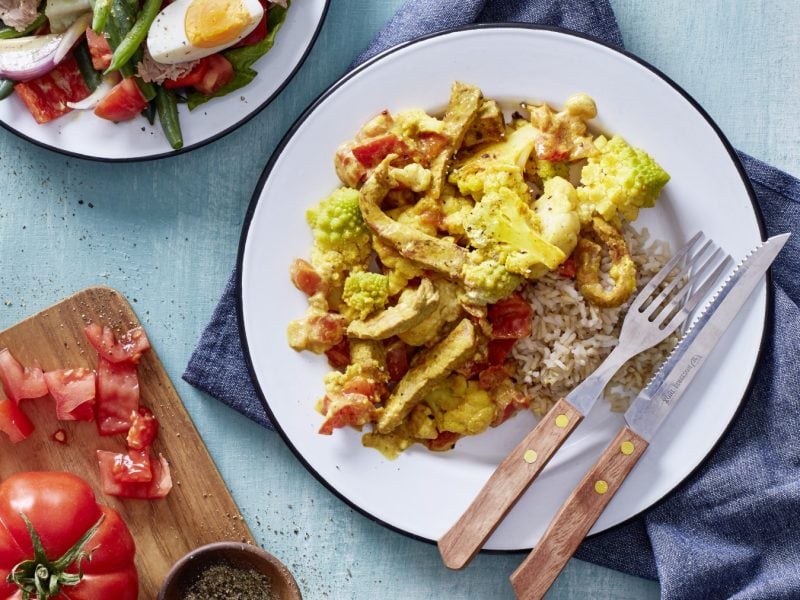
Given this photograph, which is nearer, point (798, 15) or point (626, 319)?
point (626, 319)

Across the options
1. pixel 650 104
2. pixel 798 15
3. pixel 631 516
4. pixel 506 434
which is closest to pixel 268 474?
pixel 506 434

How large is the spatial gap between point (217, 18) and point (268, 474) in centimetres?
164

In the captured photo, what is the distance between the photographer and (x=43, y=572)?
2.89 metres

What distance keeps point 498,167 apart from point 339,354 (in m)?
0.84

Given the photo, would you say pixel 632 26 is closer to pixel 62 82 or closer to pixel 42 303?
pixel 62 82

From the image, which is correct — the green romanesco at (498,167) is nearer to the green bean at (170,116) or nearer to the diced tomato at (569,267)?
the diced tomato at (569,267)

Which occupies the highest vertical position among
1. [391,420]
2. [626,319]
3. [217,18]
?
[217,18]

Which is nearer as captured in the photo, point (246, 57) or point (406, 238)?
point (406, 238)

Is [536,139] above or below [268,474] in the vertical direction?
above

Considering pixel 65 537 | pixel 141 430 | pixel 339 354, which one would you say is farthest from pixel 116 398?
pixel 339 354

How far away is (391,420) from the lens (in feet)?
10.4

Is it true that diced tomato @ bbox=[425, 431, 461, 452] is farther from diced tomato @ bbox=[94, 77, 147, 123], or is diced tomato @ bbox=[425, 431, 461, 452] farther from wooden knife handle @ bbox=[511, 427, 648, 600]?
diced tomato @ bbox=[94, 77, 147, 123]

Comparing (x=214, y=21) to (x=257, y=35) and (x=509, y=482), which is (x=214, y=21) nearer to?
(x=257, y=35)

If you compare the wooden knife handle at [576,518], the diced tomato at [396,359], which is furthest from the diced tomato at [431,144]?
the wooden knife handle at [576,518]
